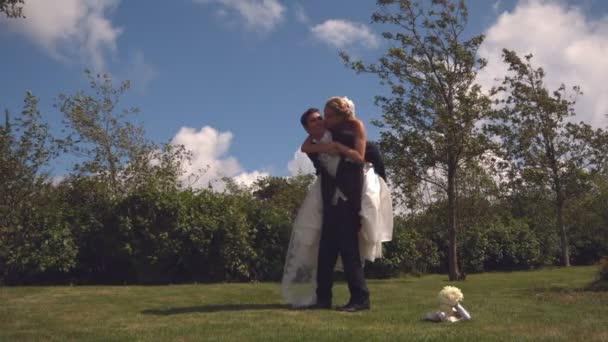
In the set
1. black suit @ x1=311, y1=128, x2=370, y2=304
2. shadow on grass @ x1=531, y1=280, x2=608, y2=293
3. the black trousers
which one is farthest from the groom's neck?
shadow on grass @ x1=531, y1=280, x2=608, y2=293

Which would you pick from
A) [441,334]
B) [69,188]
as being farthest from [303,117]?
[69,188]

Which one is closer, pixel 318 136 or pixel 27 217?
pixel 318 136

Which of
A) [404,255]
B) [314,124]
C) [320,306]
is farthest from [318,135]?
[404,255]

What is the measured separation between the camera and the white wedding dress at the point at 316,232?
21.7ft

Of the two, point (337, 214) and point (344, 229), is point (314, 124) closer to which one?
point (337, 214)

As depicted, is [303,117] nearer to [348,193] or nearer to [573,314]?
[348,193]

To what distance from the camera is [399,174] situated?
16.2 m

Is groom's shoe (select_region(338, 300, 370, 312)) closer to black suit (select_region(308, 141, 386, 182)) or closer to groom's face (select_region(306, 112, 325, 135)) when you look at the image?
black suit (select_region(308, 141, 386, 182))

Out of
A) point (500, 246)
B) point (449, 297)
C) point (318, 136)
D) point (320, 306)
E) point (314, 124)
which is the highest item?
point (500, 246)

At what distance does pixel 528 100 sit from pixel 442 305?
76.8ft

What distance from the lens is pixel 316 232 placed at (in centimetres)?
680

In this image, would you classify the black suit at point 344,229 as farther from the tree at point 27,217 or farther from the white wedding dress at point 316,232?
the tree at point 27,217

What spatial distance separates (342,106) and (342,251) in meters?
1.64

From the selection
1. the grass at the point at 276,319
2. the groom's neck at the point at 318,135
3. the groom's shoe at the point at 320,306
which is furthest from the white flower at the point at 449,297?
the groom's neck at the point at 318,135
